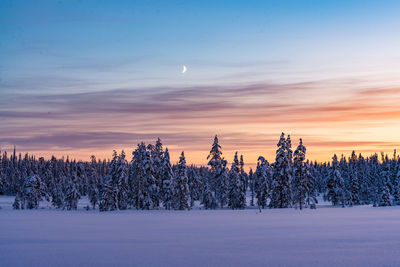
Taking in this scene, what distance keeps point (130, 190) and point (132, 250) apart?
69272 mm

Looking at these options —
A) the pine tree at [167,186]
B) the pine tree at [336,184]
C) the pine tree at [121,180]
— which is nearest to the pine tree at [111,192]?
the pine tree at [121,180]

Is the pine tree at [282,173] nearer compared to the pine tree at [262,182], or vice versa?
the pine tree at [282,173]

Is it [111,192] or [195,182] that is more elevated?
[195,182]

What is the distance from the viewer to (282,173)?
77.6 m

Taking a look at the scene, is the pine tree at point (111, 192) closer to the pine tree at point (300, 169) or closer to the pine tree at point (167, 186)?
the pine tree at point (167, 186)

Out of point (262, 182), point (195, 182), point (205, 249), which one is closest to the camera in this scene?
point (205, 249)

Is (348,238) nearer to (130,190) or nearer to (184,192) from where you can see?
(184,192)

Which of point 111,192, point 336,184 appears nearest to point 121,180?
point 111,192

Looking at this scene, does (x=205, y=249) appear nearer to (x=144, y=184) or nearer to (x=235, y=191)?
(x=144, y=184)

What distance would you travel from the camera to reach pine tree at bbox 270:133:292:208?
78062 mm

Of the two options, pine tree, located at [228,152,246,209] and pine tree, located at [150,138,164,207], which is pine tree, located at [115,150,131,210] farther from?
pine tree, located at [228,152,246,209]

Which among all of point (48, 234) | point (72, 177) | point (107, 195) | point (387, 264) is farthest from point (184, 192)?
point (387, 264)

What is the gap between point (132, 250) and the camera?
71.3ft

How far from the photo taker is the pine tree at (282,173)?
78062 millimetres
